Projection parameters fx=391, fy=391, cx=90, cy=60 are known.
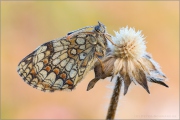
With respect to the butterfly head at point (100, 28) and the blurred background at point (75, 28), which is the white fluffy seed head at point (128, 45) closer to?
the butterfly head at point (100, 28)

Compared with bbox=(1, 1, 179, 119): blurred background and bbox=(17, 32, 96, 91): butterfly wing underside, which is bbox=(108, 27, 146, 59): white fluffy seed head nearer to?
bbox=(17, 32, 96, 91): butterfly wing underside

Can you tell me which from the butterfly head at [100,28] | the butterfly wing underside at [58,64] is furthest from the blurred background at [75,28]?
the butterfly head at [100,28]

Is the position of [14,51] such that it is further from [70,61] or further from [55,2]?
[70,61]

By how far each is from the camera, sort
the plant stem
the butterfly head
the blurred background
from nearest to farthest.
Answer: the plant stem, the butterfly head, the blurred background

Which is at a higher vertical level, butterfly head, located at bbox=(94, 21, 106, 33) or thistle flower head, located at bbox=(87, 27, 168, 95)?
butterfly head, located at bbox=(94, 21, 106, 33)

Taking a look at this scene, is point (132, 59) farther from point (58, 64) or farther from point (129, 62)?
point (58, 64)

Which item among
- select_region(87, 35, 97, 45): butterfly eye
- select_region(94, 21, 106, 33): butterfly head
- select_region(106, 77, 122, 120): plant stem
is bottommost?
select_region(106, 77, 122, 120): plant stem

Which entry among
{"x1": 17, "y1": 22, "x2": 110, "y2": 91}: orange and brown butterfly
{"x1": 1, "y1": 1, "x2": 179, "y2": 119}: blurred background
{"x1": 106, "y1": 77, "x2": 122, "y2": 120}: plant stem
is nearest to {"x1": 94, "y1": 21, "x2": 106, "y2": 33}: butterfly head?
{"x1": 17, "y1": 22, "x2": 110, "y2": 91}: orange and brown butterfly

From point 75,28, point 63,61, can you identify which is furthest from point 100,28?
point 75,28
